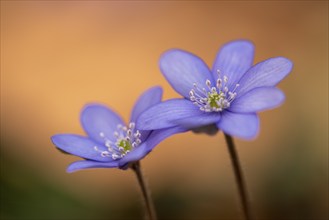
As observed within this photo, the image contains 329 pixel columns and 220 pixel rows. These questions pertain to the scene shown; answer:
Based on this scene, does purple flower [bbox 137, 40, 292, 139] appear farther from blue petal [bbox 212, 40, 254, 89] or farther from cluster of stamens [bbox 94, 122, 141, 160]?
cluster of stamens [bbox 94, 122, 141, 160]

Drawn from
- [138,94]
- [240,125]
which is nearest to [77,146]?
[240,125]

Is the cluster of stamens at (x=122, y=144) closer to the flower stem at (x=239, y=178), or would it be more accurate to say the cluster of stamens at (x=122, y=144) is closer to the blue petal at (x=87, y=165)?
the blue petal at (x=87, y=165)

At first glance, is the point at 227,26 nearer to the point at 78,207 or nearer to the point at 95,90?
the point at 95,90

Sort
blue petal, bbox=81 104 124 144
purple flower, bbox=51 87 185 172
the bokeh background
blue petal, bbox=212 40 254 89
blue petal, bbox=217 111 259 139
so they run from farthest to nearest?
the bokeh background
blue petal, bbox=81 104 124 144
blue petal, bbox=212 40 254 89
purple flower, bbox=51 87 185 172
blue petal, bbox=217 111 259 139

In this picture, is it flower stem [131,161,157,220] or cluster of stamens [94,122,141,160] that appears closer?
flower stem [131,161,157,220]

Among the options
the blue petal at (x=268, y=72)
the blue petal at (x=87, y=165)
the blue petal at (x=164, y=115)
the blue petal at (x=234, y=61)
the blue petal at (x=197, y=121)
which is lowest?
the blue petal at (x=87, y=165)

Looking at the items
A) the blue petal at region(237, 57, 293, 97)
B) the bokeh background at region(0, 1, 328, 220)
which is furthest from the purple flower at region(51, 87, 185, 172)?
the bokeh background at region(0, 1, 328, 220)

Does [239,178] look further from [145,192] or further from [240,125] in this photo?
[145,192]

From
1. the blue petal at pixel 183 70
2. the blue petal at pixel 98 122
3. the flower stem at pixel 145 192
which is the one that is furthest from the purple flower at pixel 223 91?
the blue petal at pixel 98 122
